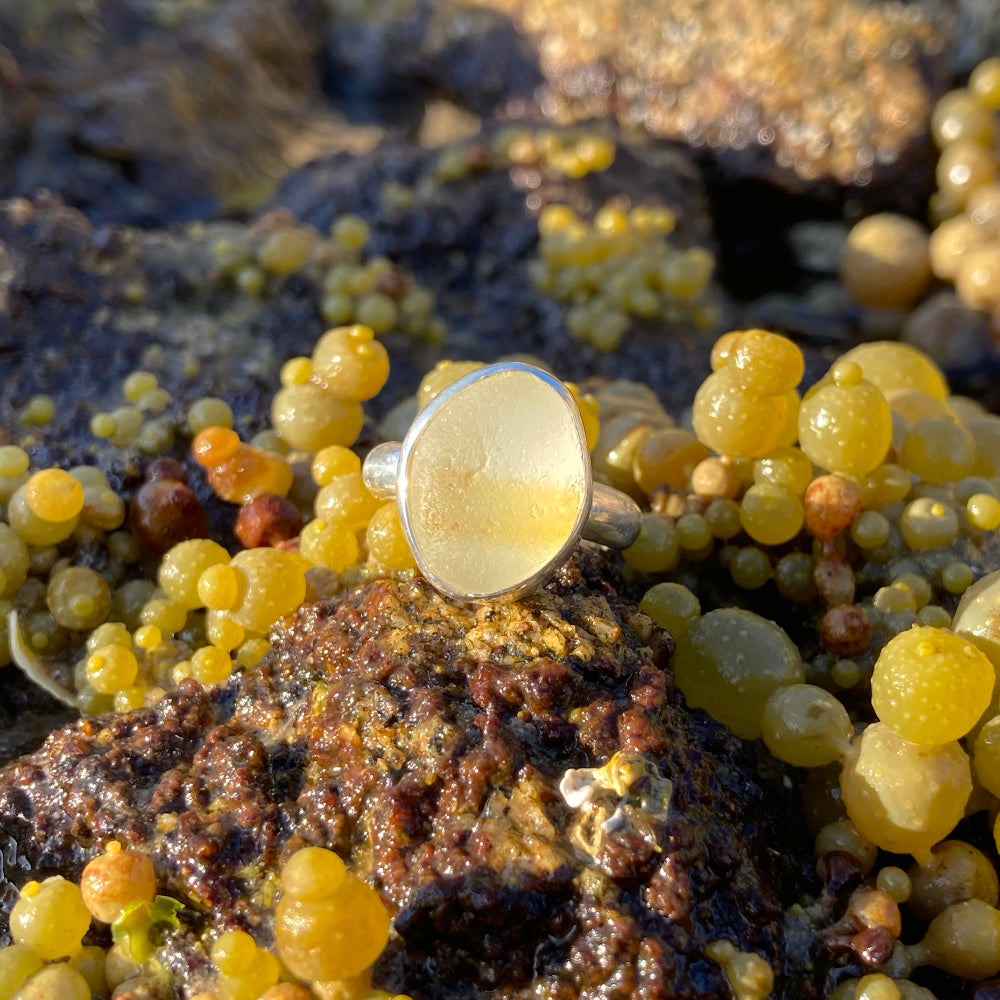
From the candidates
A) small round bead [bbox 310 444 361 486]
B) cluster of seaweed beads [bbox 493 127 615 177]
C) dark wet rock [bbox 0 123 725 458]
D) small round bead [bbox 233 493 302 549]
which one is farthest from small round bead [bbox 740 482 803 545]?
cluster of seaweed beads [bbox 493 127 615 177]

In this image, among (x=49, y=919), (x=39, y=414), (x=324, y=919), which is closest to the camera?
(x=324, y=919)

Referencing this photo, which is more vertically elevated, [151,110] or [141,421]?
[151,110]

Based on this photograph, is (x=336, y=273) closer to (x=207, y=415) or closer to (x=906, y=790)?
(x=207, y=415)

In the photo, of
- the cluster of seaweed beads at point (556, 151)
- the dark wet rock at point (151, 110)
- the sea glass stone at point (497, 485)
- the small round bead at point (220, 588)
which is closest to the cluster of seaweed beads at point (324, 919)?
the sea glass stone at point (497, 485)

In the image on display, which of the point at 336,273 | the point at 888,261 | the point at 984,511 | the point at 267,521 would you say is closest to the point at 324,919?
the point at 267,521

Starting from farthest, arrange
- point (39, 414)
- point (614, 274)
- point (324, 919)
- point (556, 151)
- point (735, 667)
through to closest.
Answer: point (556, 151) < point (614, 274) < point (39, 414) < point (735, 667) < point (324, 919)

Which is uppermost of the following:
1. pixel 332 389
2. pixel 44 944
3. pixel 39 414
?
pixel 332 389

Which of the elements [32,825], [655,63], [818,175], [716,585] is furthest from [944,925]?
[655,63]

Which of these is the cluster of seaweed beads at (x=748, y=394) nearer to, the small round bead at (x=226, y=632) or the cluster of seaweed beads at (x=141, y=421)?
the small round bead at (x=226, y=632)

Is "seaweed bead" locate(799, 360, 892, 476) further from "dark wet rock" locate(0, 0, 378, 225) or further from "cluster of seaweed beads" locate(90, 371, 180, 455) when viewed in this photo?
"dark wet rock" locate(0, 0, 378, 225)
